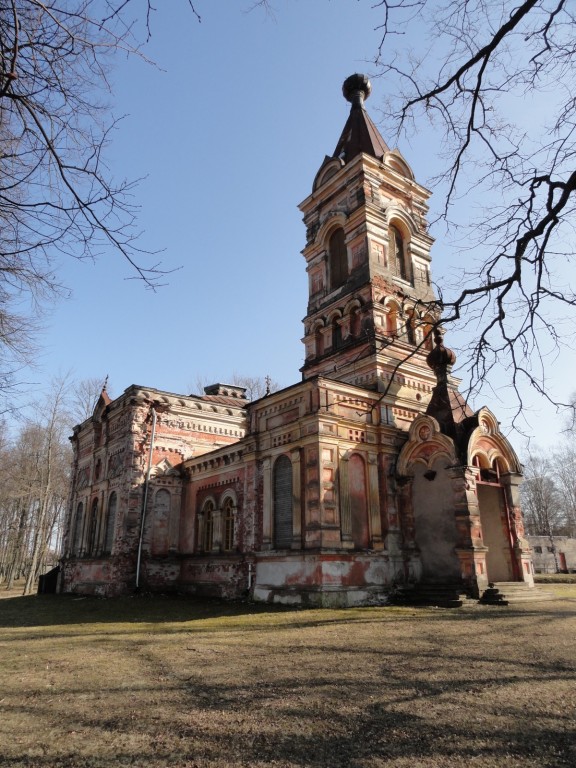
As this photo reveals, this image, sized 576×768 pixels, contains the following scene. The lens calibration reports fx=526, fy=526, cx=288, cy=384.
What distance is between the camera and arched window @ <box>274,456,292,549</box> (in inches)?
648

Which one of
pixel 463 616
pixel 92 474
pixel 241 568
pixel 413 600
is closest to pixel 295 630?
pixel 463 616

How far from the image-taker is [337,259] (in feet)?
76.3

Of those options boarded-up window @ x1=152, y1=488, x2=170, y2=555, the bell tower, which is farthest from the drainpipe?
the bell tower

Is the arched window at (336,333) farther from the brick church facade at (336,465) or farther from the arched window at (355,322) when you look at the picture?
the arched window at (355,322)

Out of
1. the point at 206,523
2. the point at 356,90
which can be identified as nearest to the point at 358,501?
the point at 206,523

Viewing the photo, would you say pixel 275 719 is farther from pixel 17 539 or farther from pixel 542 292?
pixel 17 539

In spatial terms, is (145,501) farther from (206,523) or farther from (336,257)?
(336,257)

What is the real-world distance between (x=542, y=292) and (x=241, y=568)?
14735 millimetres

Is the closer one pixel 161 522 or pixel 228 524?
pixel 228 524

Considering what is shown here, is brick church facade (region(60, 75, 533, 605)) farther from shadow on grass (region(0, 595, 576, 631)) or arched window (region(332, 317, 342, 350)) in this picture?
shadow on grass (region(0, 595, 576, 631))

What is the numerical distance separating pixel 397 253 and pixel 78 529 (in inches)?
809

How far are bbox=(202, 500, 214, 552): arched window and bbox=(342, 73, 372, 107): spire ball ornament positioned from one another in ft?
69.0

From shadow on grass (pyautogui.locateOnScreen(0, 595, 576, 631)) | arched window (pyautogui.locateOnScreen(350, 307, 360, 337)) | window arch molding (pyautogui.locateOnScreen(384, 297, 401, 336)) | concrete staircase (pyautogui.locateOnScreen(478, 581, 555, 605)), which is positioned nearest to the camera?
shadow on grass (pyautogui.locateOnScreen(0, 595, 576, 631))

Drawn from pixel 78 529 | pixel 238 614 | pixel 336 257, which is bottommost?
pixel 238 614
